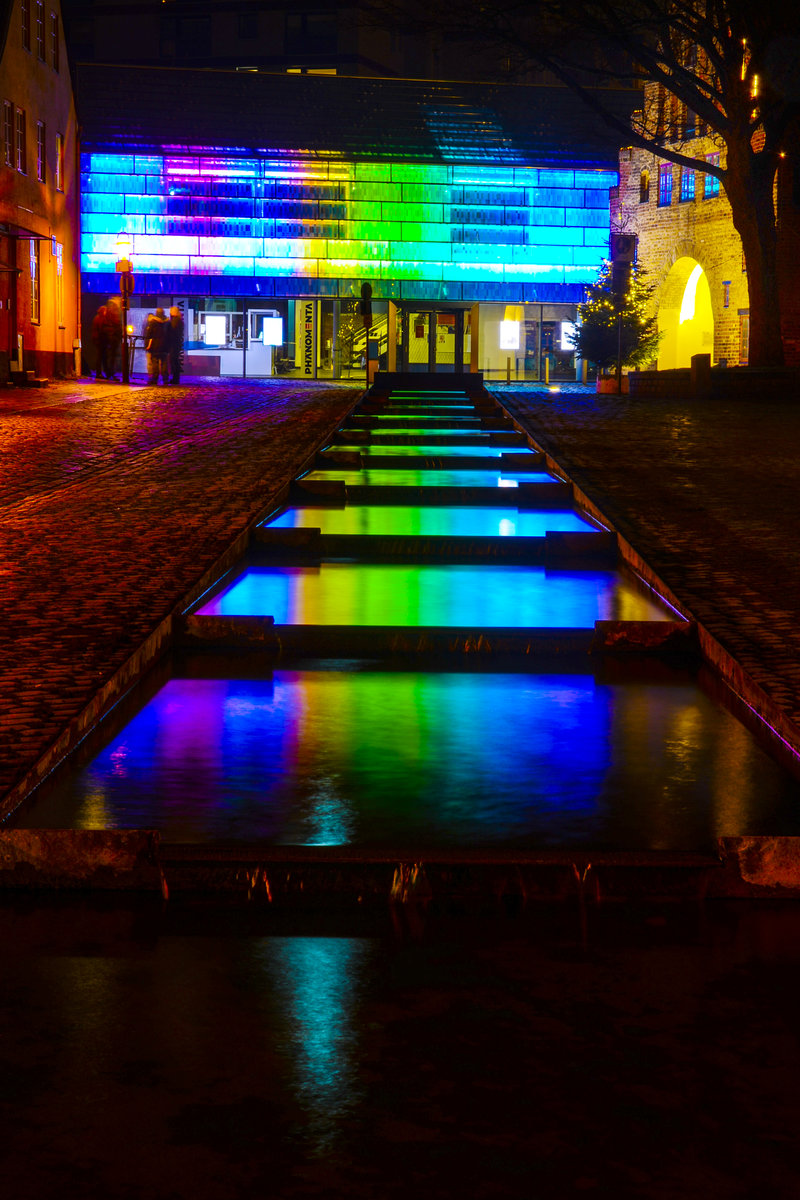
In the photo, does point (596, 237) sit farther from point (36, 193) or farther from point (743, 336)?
point (36, 193)

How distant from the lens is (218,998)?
332 centimetres

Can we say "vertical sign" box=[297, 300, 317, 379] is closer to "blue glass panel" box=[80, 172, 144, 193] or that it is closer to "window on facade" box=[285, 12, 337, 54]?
"blue glass panel" box=[80, 172, 144, 193]

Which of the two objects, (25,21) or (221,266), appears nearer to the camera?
(25,21)

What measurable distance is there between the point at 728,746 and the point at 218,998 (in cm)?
261

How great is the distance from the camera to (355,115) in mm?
49312

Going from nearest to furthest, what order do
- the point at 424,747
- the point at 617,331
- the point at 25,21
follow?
1. the point at 424,747
2. the point at 25,21
3. the point at 617,331

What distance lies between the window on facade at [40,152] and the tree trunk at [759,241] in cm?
1572

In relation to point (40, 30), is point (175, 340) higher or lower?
lower

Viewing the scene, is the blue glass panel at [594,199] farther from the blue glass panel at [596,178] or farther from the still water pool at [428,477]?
the still water pool at [428,477]

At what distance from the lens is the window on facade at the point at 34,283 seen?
1407 inches

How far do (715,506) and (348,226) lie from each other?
131ft

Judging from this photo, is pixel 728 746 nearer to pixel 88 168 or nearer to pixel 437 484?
pixel 437 484

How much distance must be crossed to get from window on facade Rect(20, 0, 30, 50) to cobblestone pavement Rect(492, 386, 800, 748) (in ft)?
56.6

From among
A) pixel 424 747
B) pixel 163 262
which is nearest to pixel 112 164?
pixel 163 262
